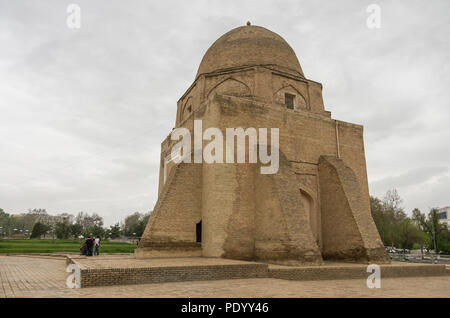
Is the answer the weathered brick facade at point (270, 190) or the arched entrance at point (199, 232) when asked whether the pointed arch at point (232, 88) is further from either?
the arched entrance at point (199, 232)

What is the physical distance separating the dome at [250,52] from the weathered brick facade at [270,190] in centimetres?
12

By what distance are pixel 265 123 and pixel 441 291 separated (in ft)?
23.5

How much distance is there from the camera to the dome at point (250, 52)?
566 inches

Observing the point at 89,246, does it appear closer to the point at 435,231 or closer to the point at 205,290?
the point at 205,290

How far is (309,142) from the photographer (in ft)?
41.1

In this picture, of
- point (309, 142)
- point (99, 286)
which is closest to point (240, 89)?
point (309, 142)

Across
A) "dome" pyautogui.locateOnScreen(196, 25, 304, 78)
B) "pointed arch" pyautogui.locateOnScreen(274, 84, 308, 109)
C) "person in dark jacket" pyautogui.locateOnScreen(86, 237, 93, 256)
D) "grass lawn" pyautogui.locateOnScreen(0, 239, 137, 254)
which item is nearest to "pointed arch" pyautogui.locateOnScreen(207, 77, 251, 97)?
"dome" pyautogui.locateOnScreen(196, 25, 304, 78)

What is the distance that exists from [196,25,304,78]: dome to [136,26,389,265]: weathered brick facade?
0.38ft

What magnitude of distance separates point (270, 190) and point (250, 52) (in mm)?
7435

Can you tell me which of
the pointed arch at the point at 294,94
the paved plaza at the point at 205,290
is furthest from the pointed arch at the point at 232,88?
the paved plaza at the point at 205,290

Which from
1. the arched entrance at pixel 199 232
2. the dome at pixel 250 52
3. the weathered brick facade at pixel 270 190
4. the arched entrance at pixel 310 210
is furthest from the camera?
the dome at pixel 250 52

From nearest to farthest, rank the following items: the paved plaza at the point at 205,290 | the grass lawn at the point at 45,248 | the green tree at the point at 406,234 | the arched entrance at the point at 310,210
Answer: the paved plaza at the point at 205,290, the arched entrance at the point at 310,210, the grass lawn at the point at 45,248, the green tree at the point at 406,234

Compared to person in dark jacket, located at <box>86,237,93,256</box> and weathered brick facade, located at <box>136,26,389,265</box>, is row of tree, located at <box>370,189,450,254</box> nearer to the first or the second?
weathered brick facade, located at <box>136,26,389,265</box>
